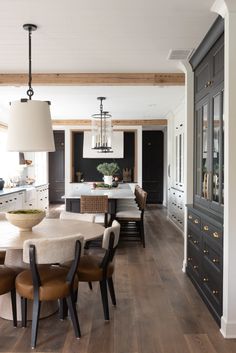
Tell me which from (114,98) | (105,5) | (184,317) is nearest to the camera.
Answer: (105,5)

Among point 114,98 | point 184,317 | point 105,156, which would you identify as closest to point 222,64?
point 184,317

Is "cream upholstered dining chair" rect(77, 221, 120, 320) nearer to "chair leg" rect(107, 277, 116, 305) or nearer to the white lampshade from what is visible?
"chair leg" rect(107, 277, 116, 305)

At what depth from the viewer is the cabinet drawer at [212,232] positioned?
2.95 m

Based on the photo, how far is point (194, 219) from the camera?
12.9 feet

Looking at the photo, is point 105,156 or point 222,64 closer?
point 222,64

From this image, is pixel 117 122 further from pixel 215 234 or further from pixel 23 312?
pixel 23 312

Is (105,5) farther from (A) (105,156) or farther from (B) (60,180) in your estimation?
(B) (60,180)

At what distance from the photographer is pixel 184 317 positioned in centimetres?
316

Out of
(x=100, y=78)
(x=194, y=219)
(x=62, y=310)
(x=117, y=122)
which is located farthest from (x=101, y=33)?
(x=117, y=122)

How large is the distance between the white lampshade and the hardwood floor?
1.56 m

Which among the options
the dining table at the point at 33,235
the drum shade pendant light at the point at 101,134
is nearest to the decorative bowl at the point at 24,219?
the dining table at the point at 33,235

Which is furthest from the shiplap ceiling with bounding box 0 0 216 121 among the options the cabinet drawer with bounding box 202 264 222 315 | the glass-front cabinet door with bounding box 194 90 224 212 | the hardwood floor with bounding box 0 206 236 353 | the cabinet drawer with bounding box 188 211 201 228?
the hardwood floor with bounding box 0 206 236 353

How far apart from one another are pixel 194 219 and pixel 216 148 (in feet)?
3.19

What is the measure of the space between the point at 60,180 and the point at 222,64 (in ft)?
31.9
